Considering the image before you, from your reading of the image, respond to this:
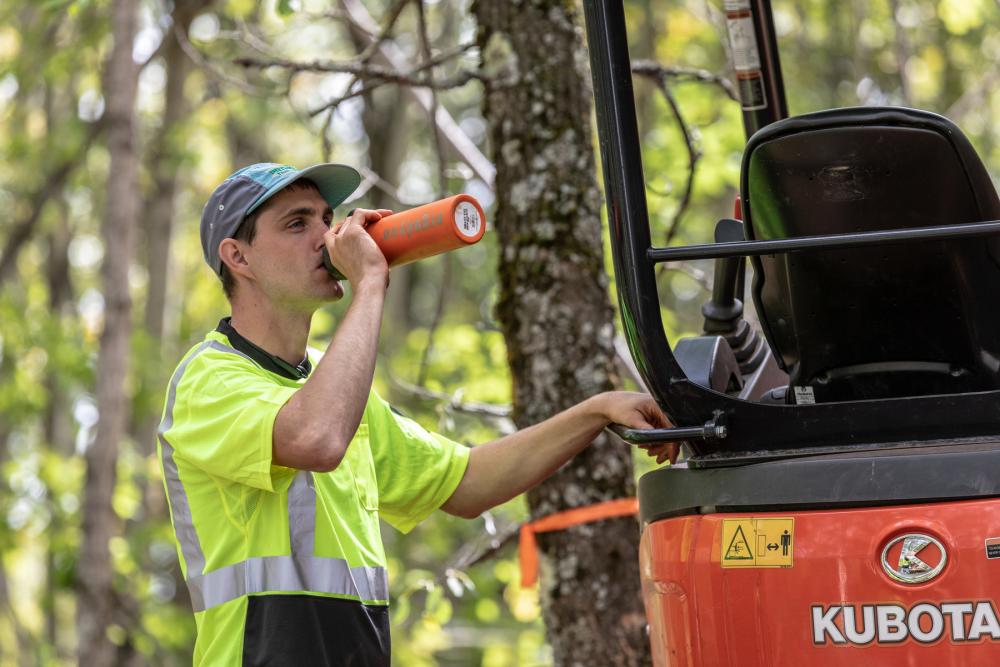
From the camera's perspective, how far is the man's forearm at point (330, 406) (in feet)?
9.64

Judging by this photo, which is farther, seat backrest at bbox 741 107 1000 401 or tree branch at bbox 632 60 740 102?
tree branch at bbox 632 60 740 102

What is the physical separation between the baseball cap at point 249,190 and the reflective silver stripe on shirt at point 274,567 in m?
0.36

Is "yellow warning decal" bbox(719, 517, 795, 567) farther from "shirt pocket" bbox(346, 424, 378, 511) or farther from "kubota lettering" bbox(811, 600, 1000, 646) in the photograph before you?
"shirt pocket" bbox(346, 424, 378, 511)

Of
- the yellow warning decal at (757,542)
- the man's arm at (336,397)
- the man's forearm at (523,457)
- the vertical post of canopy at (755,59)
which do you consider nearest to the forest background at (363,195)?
the vertical post of canopy at (755,59)

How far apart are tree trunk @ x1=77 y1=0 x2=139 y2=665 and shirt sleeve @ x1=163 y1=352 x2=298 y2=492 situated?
687 cm

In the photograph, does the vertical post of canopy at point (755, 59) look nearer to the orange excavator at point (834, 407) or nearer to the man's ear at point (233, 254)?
the orange excavator at point (834, 407)

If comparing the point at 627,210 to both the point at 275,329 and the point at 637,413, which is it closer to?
the point at 637,413

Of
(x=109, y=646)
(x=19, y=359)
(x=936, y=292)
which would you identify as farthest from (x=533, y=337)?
(x=19, y=359)

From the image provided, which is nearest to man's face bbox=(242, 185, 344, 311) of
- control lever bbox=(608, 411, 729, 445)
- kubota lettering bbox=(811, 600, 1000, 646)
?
control lever bbox=(608, 411, 729, 445)

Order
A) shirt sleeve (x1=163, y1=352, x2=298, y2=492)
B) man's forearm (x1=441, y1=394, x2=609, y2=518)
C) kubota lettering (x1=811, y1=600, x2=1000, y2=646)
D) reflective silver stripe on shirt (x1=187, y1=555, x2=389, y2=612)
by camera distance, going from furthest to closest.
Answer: man's forearm (x1=441, y1=394, x2=609, y2=518)
reflective silver stripe on shirt (x1=187, y1=555, x2=389, y2=612)
shirt sleeve (x1=163, y1=352, x2=298, y2=492)
kubota lettering (x1=811, y1=600, x2=1000, y2=646)

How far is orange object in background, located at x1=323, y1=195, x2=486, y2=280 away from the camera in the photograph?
319 centimetres

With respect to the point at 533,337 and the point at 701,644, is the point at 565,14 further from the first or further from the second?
the point at 701,644

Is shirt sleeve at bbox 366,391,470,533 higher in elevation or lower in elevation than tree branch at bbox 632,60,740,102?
lower

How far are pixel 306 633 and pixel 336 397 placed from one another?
1.85 feet
